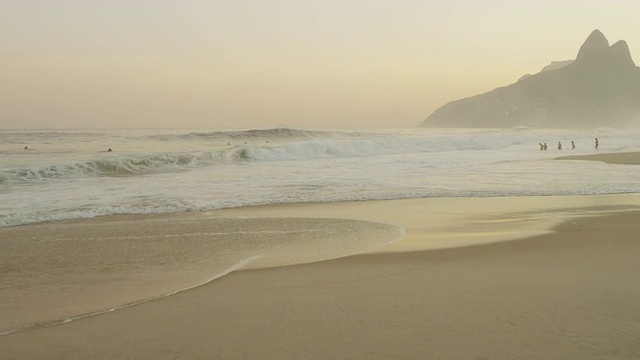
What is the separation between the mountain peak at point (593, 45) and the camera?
17638cm

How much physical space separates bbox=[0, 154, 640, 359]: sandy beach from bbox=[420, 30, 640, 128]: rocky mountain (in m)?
154

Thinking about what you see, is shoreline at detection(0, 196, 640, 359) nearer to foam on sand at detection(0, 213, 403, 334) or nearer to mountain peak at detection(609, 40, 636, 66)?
foam on sand at detection(0, 213, 403, 334)

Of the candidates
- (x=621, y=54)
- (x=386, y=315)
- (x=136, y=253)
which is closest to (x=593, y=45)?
(x=621, y=54)

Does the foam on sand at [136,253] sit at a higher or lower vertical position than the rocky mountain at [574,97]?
lower

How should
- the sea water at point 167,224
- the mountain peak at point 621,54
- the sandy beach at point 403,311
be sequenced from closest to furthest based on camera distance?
the sandy beach at point 403,311 → the sea water at point 167,224 → the mountain peak at point 621,54

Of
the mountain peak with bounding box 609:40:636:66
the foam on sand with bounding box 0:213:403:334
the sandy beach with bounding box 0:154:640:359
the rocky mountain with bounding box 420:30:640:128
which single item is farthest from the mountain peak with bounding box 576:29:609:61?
the foam on sand with bounding box 0:213:403:334

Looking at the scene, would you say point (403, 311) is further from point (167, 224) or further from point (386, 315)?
point (167, 224)

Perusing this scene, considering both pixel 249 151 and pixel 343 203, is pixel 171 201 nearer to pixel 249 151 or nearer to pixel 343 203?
pixel 343 203

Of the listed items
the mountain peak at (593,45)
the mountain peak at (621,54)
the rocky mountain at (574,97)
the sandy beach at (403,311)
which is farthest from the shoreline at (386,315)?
the mountain peak at (593,45)

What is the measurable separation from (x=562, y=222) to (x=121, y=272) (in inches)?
281

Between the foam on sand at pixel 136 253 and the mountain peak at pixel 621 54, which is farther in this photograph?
the mountain peak at pixel 621 54

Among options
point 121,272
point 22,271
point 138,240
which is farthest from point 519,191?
point 22,271

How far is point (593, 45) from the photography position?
177750 millimetres

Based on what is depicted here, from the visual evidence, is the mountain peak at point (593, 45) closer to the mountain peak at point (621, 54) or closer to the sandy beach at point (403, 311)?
the mountain peak at point (621, 54)
